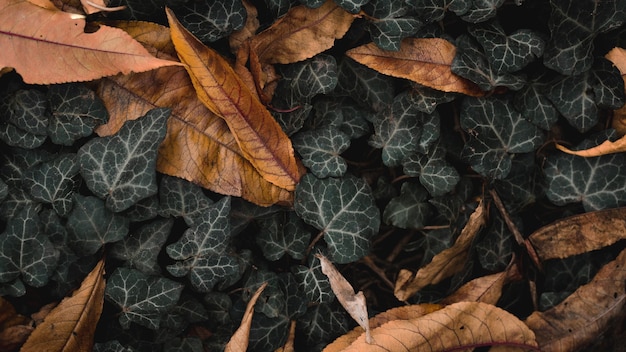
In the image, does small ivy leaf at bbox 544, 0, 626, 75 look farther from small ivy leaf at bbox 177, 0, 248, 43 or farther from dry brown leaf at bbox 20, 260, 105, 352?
dry brown leaf at bbox 20, 260, 105, 352

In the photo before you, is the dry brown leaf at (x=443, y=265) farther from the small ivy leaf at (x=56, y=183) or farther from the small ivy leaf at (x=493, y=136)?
the small ivy leaf at (x=56, y=183)

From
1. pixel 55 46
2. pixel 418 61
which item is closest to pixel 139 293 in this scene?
pixel 55 46

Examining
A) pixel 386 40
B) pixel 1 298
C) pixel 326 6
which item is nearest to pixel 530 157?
pixel 386 40

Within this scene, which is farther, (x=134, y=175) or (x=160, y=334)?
(x=160, y=334)

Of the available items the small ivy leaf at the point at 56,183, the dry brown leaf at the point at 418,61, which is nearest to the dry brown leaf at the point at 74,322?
the small ivy leaf at the point at 56,183

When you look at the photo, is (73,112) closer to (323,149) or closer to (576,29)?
(323,149)

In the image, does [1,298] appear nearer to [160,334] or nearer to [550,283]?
[160,334]
